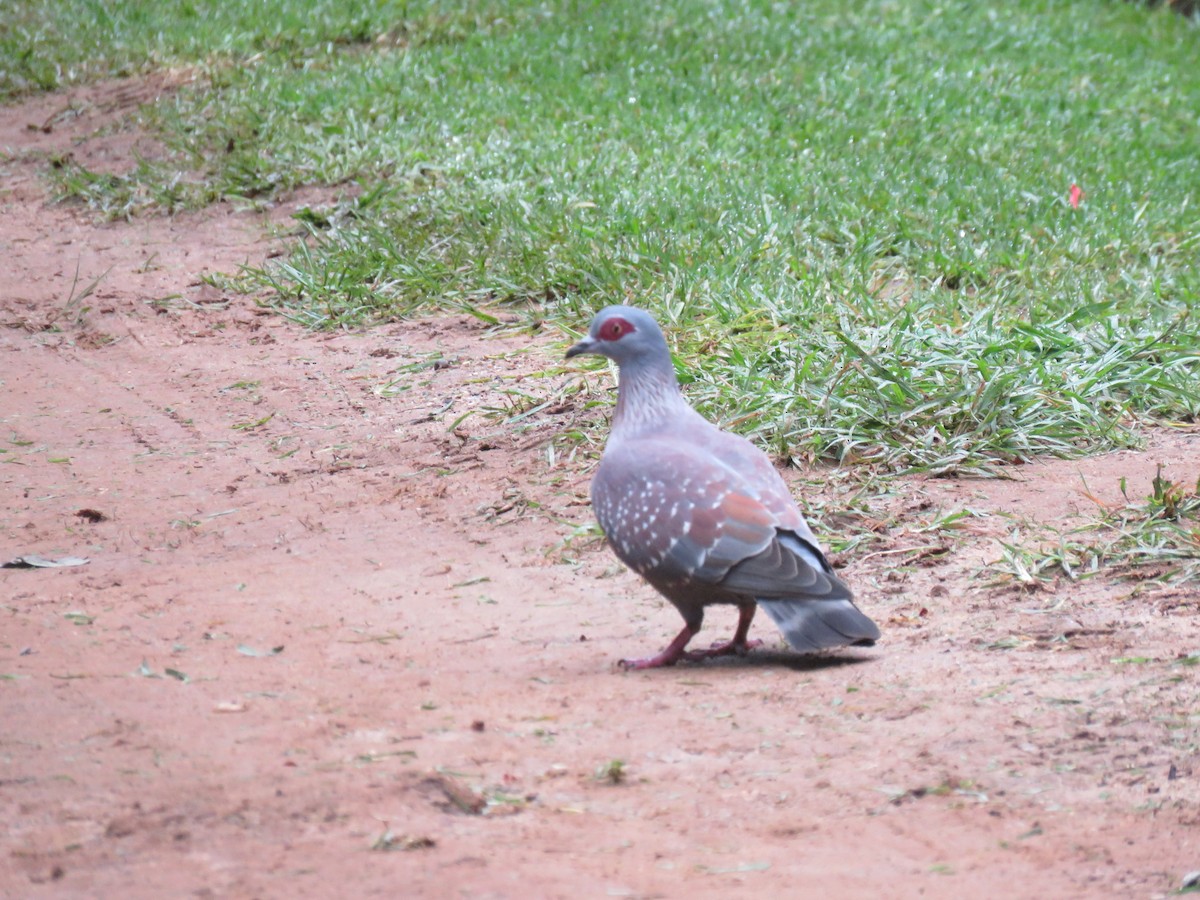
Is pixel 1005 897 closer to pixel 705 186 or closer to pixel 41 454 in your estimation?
pixel 41 454

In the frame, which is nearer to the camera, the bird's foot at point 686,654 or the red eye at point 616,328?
the bird's foot at point 686,654

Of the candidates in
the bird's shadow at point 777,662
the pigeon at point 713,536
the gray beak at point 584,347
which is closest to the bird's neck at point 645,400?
the pigeon at point 713,536

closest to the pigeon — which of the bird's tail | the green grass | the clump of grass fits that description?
the bird's tail

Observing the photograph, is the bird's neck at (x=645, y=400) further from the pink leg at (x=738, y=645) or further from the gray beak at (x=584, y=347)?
the pink leg at (x=738, y=645)

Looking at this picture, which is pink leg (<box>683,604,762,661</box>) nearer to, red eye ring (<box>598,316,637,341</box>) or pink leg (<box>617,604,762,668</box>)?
pink leg (<box>617,604,762,668</box>)

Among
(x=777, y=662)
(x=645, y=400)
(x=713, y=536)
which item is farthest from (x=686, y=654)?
(x=645, y=400)

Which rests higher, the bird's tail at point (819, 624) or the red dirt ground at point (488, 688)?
the bird's tail at point (819, 624)

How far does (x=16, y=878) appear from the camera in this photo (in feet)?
8.25

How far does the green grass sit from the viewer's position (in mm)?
5629

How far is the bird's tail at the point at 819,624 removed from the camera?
11.7 feet

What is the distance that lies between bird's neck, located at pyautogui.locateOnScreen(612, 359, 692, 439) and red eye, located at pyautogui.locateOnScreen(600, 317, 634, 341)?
10 cm

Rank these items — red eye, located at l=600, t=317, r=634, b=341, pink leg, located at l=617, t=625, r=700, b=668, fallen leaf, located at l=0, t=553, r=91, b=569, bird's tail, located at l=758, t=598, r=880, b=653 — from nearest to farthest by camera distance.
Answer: bird's tail, located at l=758, t=598, r=880, b=653 < pink leg, located at l=617, t=625, r=700, b=668 < red eye, located at l=600, t=317, r=634, b=341 < fallen leaf, located at l=0, t=553, r=91, b=569

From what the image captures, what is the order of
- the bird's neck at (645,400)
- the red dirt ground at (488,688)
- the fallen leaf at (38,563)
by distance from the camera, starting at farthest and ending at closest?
the fallen leaf at (38,563) → the bird's neck at (645,400) → the red dirt ground at (488,688)

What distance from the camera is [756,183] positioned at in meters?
8.17
